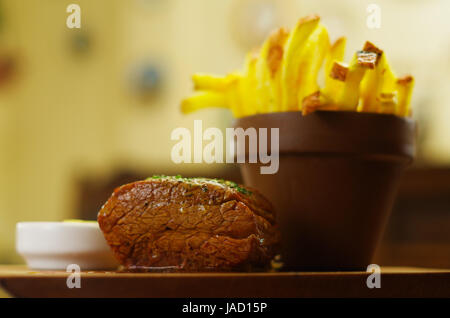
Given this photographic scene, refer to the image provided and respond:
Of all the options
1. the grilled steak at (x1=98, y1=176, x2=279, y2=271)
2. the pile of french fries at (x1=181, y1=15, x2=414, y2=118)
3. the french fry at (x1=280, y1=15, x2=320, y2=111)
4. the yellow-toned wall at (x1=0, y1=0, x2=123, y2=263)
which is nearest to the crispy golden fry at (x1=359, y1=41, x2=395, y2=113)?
the pile of french fries at (x1=181, y1=15, x2=414, y2=118)

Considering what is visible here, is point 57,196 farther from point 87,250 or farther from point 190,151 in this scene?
point 87,250

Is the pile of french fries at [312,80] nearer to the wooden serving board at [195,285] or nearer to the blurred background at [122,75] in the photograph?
the wooden serving board at [195,285]

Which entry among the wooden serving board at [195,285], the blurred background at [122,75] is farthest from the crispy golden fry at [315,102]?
the blurred background at [122,75]

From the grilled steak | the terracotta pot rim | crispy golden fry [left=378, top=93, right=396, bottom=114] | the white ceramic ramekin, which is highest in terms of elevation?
crispy golden fry [left=378, top=93, right=396, bottom=114]

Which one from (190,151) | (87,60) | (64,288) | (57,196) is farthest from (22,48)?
(64,288)

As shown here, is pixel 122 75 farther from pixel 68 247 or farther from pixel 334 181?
pixel 334 181

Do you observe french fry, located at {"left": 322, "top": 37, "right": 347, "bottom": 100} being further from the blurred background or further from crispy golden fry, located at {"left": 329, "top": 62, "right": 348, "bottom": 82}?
the blurred background
